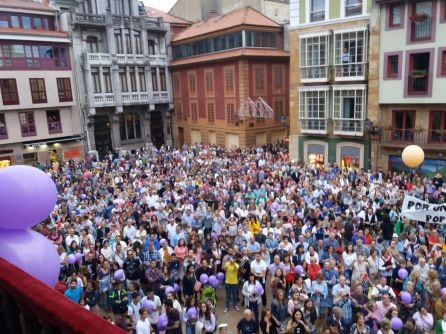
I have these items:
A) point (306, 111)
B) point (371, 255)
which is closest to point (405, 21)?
point (306, 111)

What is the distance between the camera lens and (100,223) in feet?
44.0

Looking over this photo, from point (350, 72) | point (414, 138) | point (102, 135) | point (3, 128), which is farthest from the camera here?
point (102, 135)

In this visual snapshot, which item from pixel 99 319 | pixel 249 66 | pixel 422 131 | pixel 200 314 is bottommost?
pixel 200 314

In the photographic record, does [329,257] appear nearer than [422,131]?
Yes

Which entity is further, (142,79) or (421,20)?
(142,79)

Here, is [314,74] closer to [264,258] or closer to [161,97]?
[264,258]

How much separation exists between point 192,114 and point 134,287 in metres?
30.3

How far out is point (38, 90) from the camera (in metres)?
31.1

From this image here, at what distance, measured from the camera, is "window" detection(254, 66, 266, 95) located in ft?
106

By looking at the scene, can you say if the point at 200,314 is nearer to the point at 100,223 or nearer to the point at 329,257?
the point at 329,257

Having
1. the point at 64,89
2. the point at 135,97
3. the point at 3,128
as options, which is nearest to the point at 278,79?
the point at 135,97

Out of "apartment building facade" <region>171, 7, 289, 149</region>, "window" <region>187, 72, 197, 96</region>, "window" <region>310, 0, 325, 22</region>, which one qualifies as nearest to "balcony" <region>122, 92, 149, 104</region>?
"apartment building facade" <region>171, 7, 289, 149</region>

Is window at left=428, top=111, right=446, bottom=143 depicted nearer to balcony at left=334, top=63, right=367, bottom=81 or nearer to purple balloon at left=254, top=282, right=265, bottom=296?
balcony at left=334, top=63, right=367, bottom=81

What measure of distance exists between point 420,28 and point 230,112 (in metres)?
16.1
